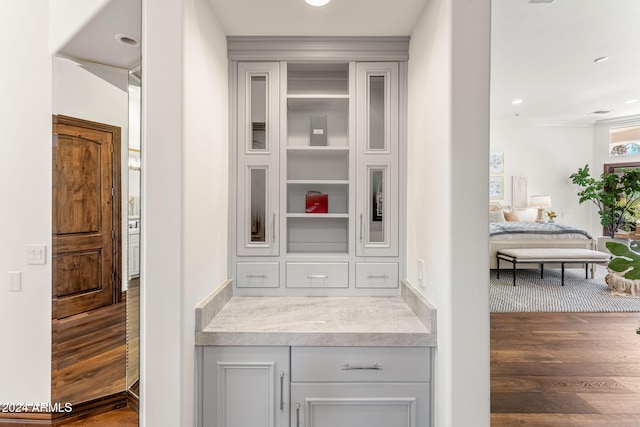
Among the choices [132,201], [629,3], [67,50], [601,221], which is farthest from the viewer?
[601,221]

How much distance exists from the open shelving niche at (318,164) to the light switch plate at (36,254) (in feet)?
5.09

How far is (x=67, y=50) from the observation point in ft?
6.75

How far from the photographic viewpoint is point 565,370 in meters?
2.82

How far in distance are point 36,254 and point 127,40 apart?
4.78 feet

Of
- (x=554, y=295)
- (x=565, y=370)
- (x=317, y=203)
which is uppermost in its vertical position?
(x=317, y=203)

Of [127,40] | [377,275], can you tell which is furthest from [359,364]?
[127,40]

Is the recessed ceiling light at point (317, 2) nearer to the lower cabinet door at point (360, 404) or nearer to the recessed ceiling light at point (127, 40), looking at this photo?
the recessed ceiling light at point (127, 40)

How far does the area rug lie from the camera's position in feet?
13.9

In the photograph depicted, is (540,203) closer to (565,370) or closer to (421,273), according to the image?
(565,370)

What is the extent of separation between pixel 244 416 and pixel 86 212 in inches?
58.1

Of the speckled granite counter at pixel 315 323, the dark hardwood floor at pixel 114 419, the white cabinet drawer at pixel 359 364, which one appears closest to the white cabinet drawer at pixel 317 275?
the speckled granite counter at pixel 315 323

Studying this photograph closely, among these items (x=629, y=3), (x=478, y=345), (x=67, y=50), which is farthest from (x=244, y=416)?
(x=629, y=3)

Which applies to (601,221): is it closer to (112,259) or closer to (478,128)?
(478,128)

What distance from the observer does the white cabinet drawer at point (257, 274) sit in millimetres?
2178
